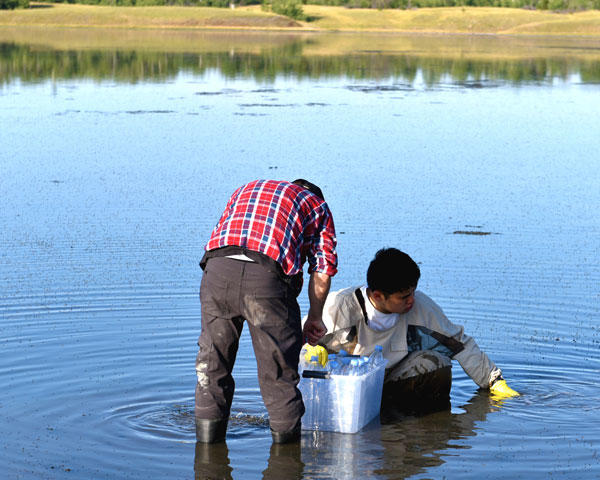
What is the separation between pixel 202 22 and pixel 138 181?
206 feet

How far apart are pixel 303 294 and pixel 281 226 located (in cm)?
365

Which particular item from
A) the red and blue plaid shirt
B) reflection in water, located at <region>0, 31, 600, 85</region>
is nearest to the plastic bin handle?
the red and blue plaid shirt

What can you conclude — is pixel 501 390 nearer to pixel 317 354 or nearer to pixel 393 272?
pixel 393 272

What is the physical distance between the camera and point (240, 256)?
188 inches

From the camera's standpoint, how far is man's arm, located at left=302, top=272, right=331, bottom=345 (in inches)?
192

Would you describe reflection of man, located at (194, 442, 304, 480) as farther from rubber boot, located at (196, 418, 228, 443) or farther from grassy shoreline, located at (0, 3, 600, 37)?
grassy shoreline, located at (0, 3, 600, 37)

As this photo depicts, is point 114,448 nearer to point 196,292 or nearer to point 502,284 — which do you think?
point 196,292

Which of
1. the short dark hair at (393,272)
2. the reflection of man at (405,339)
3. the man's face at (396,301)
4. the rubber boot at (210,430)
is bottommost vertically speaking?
the rubber boot at (210,430)

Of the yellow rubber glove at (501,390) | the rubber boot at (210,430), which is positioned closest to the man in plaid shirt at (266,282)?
the rubber boot at (210,430)

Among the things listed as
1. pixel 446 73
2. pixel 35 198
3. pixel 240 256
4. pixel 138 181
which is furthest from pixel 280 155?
pixel 446 73

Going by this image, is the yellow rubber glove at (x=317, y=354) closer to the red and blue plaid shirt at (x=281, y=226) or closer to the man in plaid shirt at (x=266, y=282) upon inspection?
the man in plaid shirt at (x=266, y=282)

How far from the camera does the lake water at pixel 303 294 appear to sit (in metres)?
5.35

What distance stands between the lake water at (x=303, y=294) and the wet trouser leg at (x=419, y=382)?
128 mm

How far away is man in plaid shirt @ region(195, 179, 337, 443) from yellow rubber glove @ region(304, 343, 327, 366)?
298mm
